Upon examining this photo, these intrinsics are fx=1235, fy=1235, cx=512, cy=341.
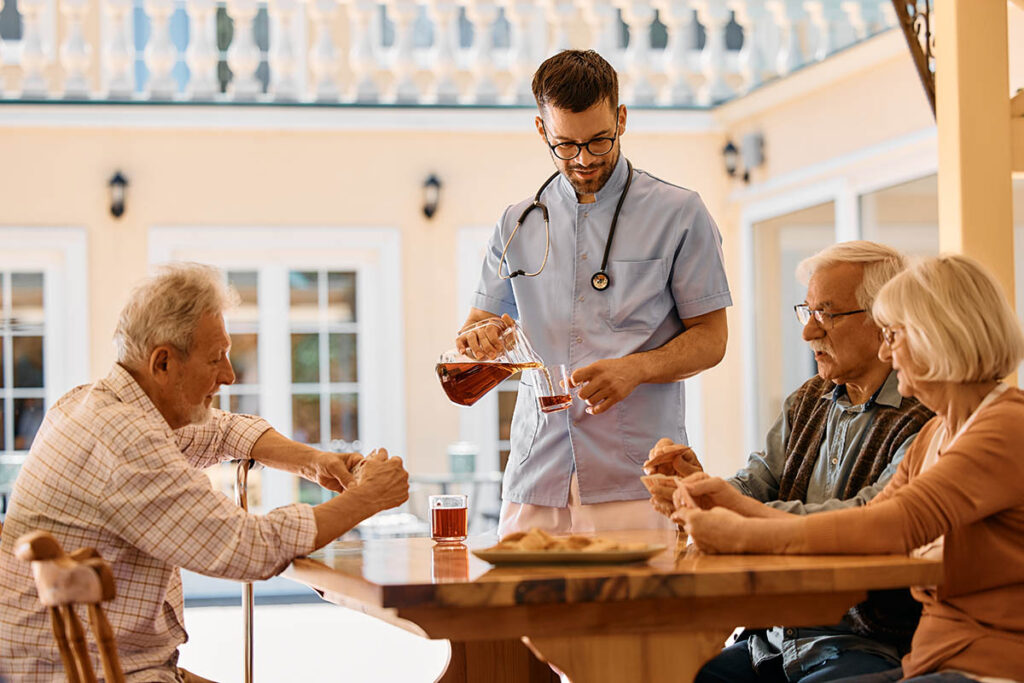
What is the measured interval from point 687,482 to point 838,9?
6.10 m

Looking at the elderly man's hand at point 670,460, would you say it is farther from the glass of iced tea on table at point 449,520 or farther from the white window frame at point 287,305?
the white window frame at point 287,305

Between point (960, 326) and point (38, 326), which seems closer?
point (960, 326)

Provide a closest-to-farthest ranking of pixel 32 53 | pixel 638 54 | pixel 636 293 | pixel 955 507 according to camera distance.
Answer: pixel 955 507 → pixel 636 293 → pixel 32 53 → pixel 638 54

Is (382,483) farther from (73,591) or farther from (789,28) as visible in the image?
(789,28)

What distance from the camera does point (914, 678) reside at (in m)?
1.80

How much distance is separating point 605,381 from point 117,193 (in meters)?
5.65

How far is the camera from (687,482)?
79.0 inches

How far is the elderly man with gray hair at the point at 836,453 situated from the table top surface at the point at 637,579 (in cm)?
39

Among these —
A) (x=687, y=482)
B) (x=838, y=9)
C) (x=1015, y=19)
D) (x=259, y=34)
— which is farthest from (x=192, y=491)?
(x=259, y=34)

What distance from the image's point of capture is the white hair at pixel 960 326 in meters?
1.87

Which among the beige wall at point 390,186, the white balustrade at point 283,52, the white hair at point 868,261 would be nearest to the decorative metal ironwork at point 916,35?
the white hair at point 868,261

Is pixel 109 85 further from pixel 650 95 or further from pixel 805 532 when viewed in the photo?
pixel 805 532

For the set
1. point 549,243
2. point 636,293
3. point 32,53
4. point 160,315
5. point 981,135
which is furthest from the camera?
point 32,53

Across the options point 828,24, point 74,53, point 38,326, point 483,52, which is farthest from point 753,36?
point 38,326
